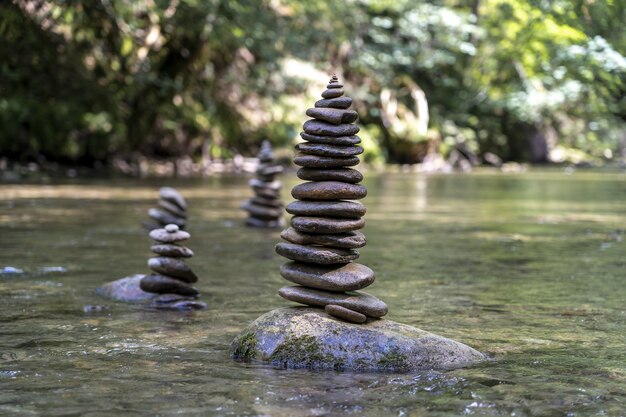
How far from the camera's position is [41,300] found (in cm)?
689

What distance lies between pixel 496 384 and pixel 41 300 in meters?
3.74

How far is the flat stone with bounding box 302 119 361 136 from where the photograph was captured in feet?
18.8

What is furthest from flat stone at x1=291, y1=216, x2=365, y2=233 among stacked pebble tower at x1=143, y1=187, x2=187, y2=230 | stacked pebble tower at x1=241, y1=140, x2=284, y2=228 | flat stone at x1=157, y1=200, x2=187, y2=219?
stacked pebble tower at x1=241, y1=140, x2=284, y2=228

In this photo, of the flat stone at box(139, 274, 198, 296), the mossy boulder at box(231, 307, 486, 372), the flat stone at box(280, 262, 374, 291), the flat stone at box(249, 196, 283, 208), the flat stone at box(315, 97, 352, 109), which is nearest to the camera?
the mossy boulder at box(231, 307, 486, 372)

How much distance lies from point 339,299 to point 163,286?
83.2 inches

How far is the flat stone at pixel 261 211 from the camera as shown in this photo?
13.4m

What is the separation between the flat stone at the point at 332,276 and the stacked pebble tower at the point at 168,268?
165cm

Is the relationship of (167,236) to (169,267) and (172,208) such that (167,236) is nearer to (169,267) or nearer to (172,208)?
(169,267)

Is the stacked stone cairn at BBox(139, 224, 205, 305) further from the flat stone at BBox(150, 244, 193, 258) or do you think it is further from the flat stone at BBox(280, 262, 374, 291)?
the flat stone at BBox(280, 262, 374, 291)

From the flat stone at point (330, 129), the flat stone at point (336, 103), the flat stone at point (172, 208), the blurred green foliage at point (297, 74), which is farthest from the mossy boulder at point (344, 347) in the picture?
the blurred green foliage at point (297, 74)

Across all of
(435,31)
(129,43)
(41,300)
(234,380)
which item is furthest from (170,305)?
(435,31)

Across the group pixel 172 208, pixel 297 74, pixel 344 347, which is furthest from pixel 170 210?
pixel 297 74

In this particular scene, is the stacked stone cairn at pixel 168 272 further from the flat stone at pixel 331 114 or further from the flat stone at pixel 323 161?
the flat stone at pixel 331 114

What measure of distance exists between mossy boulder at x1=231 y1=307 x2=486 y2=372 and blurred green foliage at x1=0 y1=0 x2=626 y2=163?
7415 millimetres
